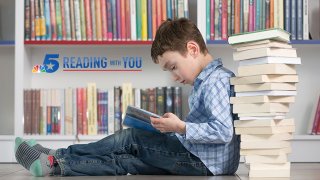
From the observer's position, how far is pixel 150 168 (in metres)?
1.86

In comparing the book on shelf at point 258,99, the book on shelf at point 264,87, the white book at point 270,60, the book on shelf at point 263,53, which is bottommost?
the book on shelf at point 258,99

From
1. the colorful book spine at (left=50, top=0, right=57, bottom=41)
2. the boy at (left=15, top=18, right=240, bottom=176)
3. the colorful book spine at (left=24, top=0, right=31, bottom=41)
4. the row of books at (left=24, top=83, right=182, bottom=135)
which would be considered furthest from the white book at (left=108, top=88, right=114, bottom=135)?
the boy at (left=15, top=18, right=240, bottom=176)

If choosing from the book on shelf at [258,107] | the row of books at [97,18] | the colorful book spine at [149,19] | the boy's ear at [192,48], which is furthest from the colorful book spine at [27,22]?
the book on shelf at [258,107]

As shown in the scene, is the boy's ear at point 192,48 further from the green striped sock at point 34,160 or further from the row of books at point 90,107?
the row of books at point 90,107

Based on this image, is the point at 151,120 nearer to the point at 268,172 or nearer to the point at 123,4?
the point at 268,172

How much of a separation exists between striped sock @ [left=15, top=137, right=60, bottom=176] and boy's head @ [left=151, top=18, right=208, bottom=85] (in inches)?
19.8

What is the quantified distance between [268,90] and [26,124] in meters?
1.40

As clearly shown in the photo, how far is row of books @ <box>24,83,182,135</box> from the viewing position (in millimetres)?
2658

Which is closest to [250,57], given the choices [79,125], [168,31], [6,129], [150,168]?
[168,31]

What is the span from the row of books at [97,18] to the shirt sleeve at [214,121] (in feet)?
3.21

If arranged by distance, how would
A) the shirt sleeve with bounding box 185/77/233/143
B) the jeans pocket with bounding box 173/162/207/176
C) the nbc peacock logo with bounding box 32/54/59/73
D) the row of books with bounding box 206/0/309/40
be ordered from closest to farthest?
the shirt sleeve with bounding box 185/77/233/143 < the jeans pocket with bounding box 173/162/207/176 < the row of books with bounding box 206/0/309/40 < the nbc peacock logo with bounding box 32/54/59/73

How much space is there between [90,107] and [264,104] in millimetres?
1187

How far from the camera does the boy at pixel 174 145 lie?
68.3 inches

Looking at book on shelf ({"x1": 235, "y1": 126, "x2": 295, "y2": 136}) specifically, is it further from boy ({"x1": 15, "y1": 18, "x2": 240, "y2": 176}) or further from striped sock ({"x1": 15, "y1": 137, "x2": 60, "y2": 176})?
striped sock ({"x1": 15, "y1": 137, "x2": 60, "y2": 176})
